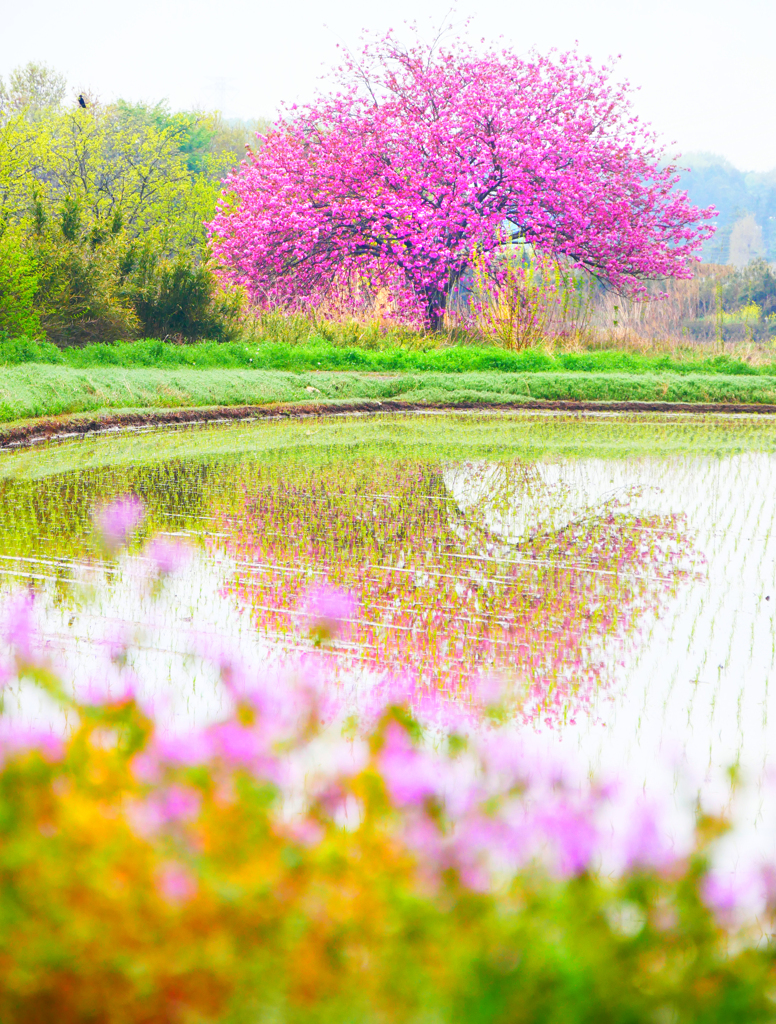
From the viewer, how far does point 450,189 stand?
23.4 metres

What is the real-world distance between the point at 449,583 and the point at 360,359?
13524 mm

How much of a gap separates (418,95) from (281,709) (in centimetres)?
2402

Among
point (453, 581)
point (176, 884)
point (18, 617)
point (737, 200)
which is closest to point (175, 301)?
point (453, 581)

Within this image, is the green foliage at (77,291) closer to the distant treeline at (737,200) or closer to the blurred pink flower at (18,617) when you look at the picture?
the blurred pink flower at (18,617)

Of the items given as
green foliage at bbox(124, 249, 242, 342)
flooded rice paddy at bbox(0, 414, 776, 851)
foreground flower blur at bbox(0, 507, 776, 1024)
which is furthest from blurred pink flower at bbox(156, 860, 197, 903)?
green foliage at bbox(124, 249, 242, 342)

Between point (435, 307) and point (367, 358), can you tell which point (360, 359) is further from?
point (435, 307)

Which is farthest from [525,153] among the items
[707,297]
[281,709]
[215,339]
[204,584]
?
[281,709]

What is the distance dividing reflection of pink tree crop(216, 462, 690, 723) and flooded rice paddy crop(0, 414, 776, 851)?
0.06ft

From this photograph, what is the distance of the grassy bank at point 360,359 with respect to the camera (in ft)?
48.1

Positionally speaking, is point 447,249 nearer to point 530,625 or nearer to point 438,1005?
point 530,625

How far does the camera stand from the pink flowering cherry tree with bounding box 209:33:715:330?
22.9 meters

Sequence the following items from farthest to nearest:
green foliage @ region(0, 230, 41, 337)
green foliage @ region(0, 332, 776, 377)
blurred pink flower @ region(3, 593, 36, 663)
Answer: green foliage @ region(0, 332, 776, 377), green foliage @ region(0, 230, 41, 337), blurred pink flower @ region(3, 593, 36, 663)

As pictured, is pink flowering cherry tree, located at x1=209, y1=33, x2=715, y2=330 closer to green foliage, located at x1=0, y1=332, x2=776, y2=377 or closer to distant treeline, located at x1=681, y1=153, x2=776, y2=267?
green foliage, located at x1=0, y1=332, x2=776, y2=377

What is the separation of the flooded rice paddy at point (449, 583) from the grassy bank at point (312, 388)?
4.76 ft
